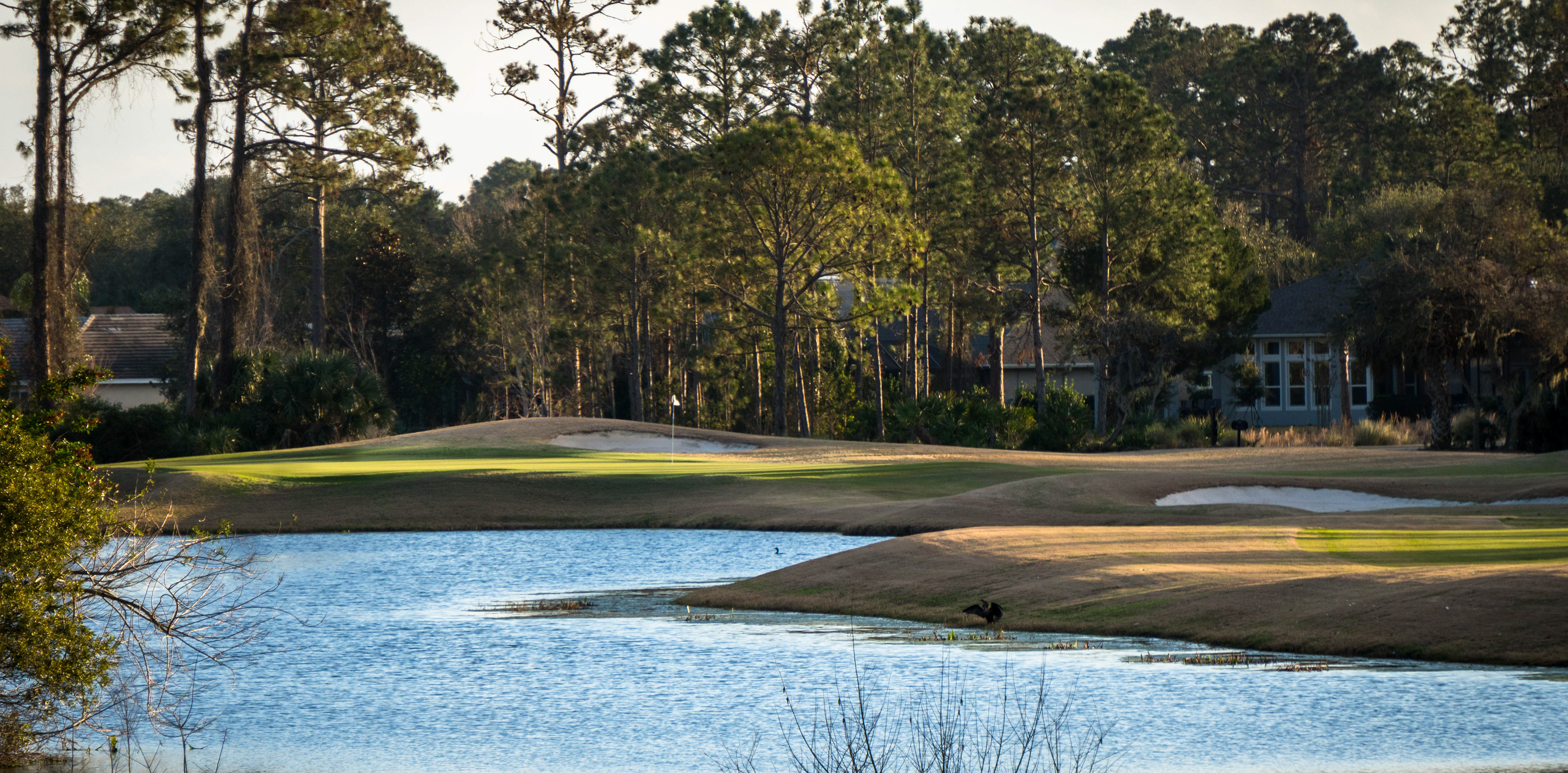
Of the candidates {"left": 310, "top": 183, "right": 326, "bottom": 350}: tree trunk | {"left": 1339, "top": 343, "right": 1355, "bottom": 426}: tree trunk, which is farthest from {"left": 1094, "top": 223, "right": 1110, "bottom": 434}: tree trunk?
{"left": 310, "top": 183, "right": 326, "bottom": 350}: tree trunk

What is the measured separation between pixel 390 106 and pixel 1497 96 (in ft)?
166

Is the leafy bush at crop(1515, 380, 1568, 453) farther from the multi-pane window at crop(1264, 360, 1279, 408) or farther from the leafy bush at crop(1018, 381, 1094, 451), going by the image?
the multi-pane window at crop(1264, 360, 1279, 408)

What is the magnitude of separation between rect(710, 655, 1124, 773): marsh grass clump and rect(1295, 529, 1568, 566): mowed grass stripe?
21.1 feet

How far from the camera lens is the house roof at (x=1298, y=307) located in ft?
173

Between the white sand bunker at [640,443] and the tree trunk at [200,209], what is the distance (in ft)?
38.0

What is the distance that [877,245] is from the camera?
44.4m

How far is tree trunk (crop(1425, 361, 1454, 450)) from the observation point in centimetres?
3722

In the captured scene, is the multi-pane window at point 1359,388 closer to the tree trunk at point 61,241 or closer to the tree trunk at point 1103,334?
the tree trunk at point 1103,334

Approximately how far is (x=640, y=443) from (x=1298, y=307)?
92.4 feet

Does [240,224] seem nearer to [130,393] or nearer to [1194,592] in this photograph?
[130,393]

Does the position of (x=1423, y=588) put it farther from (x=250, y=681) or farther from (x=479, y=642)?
(x=250, y=681)

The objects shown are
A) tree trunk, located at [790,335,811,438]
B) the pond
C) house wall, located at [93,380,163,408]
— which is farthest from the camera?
house wall, located at [93,380,163,408]

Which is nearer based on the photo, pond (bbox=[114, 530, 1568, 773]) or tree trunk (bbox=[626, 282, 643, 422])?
pond (bbox=[114, 530, 1568, 773])

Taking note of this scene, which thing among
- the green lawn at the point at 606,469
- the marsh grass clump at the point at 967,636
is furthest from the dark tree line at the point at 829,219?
the marsh grass clump at the point at 967,636
